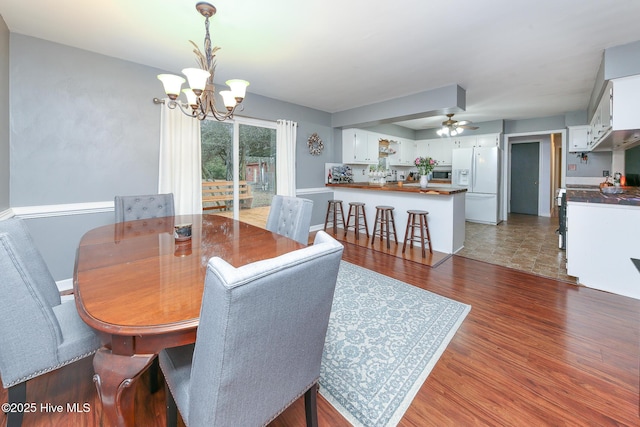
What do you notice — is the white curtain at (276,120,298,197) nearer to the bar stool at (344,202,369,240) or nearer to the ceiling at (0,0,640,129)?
the ceiling at (0,0,640,129)

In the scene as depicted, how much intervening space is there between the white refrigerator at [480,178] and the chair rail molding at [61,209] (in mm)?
6783

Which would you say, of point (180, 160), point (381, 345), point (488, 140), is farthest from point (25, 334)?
point (488, 140)

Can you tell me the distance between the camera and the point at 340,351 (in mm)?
1844

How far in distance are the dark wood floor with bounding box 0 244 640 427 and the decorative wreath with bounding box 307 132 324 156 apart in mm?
3631

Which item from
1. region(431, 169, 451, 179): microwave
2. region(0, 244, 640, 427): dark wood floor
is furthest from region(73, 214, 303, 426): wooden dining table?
region(431, 169, 451, 179): microwave

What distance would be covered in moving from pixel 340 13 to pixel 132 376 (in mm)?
2588

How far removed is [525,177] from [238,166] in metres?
7.43

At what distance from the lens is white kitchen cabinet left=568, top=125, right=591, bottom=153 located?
5.24m

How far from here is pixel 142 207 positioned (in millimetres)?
2754

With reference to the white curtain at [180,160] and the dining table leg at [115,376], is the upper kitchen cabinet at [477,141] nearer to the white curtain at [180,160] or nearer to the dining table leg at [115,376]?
the white curtain at [180,160]

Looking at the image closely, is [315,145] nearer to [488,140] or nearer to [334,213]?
[334,213]

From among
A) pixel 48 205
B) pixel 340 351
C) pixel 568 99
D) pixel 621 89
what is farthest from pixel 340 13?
pixel 568 99

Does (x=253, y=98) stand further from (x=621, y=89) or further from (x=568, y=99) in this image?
(x=568, y=99)

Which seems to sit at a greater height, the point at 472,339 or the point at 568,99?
the point at 568,99
